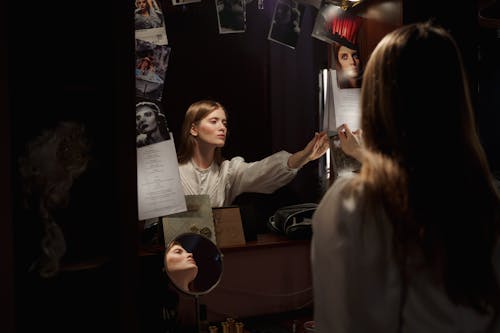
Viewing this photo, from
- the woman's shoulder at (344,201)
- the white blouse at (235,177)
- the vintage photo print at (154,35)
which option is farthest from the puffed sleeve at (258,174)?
the woman's shoulder at (344,201)

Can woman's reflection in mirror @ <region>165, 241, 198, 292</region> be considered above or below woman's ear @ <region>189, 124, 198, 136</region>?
below

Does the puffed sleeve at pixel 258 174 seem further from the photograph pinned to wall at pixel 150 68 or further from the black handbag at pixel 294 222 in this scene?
the photograph pinned to wall at pixel 150 68

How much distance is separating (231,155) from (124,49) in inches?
33.3

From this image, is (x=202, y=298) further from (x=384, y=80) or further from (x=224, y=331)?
(x=384, y=80)

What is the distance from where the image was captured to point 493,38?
93.4 inches

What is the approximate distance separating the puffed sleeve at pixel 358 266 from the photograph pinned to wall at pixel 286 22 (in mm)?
1319

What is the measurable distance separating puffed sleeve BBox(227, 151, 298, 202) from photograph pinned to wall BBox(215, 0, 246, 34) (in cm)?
57

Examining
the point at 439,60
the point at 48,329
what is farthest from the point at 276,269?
the point at 439,60

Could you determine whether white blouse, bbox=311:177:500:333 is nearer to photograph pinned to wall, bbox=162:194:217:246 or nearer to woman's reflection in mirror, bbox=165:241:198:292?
woman's reflection in mirror, bbox=165:241:198:292

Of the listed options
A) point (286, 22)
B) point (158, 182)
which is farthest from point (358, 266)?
point (286, 22)

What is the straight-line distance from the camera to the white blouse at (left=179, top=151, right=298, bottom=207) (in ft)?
6.68

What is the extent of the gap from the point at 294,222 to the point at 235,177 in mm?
329

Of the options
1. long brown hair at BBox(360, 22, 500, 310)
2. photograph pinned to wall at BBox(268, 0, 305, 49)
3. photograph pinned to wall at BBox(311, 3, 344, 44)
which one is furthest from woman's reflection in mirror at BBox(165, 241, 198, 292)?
photograph pinned to wall at BBox(311, 3, 344, 44)

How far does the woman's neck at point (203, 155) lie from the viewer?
2.06 m
